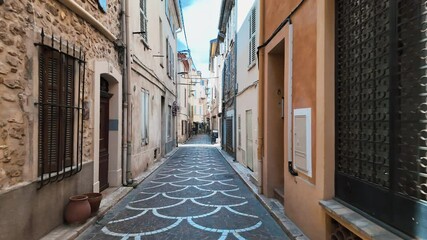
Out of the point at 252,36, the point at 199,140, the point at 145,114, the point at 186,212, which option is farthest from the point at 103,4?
the point at 199,140

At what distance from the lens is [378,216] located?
8.68 feet

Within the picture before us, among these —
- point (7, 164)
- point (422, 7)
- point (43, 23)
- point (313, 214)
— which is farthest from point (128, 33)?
point (422, 7)

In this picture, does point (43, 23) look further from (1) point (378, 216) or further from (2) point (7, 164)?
(1) point (378, 216)

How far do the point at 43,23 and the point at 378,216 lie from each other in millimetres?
4424

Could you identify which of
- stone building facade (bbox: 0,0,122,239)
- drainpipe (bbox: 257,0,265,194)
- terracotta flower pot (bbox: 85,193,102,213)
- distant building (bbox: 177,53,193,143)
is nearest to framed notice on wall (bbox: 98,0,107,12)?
stone building facade (bbox: 0,0,122,239)

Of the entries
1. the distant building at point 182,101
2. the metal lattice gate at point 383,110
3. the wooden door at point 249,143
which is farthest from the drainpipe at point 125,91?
the distant building at point 182,101

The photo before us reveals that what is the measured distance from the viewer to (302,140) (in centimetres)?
430

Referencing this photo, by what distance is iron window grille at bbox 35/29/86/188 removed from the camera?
4.07m

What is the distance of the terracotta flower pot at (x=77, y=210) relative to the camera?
4.55 m

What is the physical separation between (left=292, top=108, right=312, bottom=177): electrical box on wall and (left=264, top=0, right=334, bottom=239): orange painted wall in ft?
0.34

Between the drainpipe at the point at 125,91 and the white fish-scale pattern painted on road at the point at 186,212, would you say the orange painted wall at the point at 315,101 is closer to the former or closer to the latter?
A: the white fish-scale pattern painted on road at the point at 186,212

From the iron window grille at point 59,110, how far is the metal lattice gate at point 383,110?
11.8ft

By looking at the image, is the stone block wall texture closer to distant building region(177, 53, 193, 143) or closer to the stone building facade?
the stone building facade

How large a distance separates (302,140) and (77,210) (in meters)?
3.37
